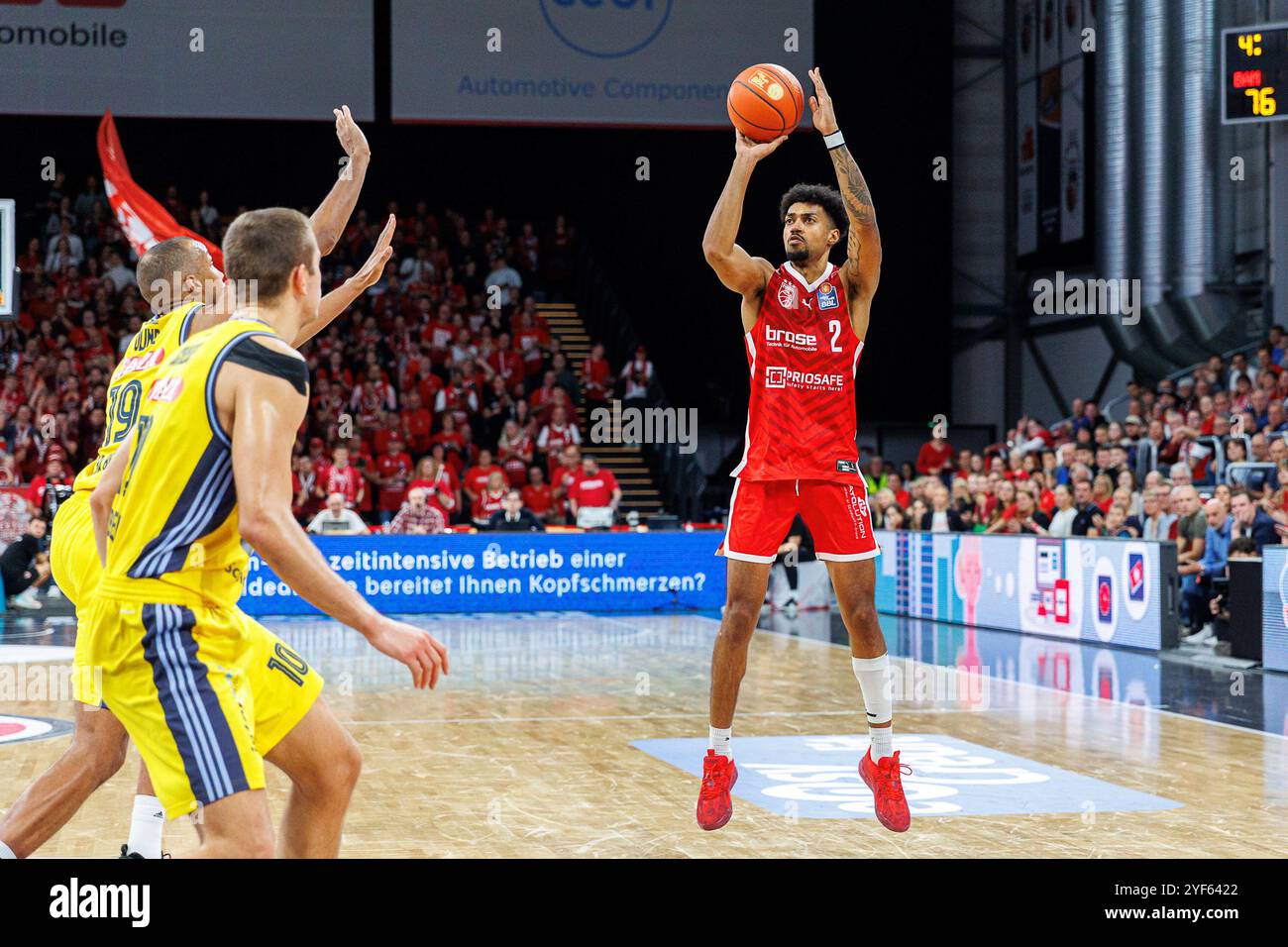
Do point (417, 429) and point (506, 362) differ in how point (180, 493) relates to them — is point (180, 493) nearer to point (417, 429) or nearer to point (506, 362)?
point (417, 429)

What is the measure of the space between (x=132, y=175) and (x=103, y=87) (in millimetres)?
4104

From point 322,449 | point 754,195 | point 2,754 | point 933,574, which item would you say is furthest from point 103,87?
point 2,754

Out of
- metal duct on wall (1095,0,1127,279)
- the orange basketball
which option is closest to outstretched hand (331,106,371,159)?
the orange basketball

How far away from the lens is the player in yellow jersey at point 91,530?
14.1ft

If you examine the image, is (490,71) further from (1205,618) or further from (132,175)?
(1205,618)

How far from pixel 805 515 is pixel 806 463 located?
207 mm

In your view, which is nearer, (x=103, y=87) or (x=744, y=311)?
(x=744, y=311)

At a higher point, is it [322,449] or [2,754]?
[322,449]

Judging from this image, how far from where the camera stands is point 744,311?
602 centimetres

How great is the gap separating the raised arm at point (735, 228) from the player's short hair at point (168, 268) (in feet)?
5.74

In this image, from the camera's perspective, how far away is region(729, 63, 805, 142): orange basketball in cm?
558

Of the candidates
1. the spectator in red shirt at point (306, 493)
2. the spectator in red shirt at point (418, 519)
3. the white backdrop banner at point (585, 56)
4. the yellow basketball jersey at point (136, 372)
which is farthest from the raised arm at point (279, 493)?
the white backdrop banner at point (585, 56)

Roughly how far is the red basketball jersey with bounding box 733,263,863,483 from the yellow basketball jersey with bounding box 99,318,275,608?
2807 millimetres
